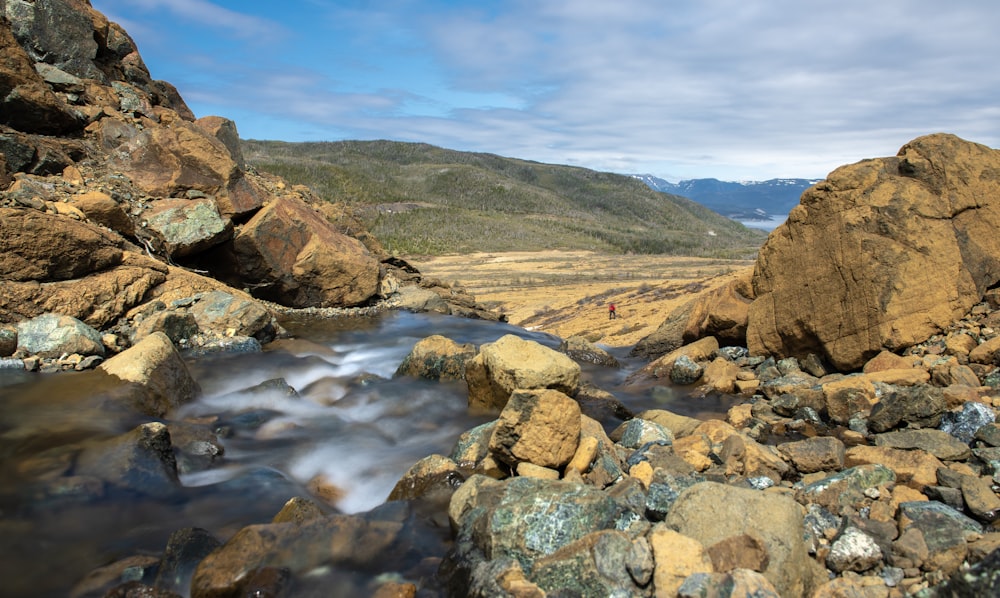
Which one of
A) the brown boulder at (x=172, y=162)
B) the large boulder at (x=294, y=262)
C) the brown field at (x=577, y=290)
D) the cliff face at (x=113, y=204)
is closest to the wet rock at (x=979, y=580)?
the cliff face at (x=113, y=204)

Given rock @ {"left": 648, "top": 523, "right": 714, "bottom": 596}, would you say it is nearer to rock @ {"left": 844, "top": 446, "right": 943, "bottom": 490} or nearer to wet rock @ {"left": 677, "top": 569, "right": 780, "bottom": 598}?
wet rock @ {"left": 677, "top": 569, "right": 780, "bottom": 598}

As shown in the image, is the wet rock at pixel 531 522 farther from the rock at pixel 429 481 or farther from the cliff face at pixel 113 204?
the cliff face at pixel 113 204

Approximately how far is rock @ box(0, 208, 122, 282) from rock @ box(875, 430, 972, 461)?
15057mm

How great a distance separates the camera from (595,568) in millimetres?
4832

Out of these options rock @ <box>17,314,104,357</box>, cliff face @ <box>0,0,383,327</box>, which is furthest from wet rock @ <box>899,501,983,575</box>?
cliff face @ <box>0,0,383,327</box>

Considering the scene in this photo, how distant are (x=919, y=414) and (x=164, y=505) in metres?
10.0

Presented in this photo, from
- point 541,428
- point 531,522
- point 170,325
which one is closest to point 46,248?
point 170,325

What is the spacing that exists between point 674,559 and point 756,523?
2.80 ft

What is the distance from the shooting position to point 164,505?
22.7 ft

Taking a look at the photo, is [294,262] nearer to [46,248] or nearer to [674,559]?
[46,248]

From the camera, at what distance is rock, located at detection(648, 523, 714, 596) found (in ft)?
15.2

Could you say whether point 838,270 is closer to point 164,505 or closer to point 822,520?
point 822,520

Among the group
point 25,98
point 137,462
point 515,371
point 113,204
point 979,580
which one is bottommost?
point 137,462

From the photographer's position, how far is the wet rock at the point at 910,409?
7.91m
